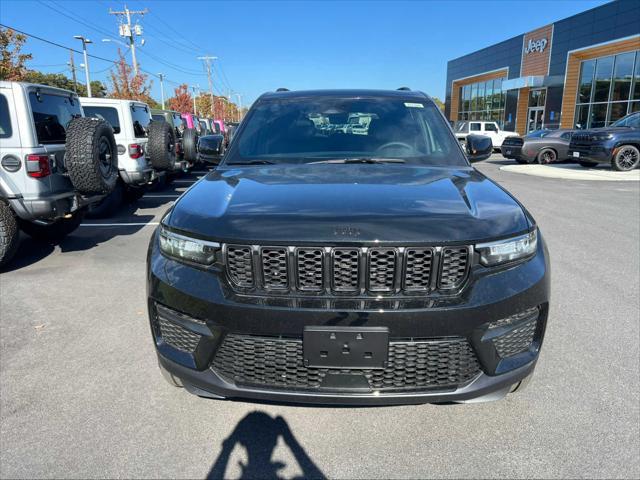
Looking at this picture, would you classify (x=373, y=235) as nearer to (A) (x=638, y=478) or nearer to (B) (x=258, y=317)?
(B) (x=258, y=317)

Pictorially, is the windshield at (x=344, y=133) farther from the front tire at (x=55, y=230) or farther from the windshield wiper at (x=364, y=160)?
the front tire at (x=55, y=230)

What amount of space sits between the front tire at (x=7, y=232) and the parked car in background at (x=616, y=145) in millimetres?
15938

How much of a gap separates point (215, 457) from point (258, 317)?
848 millimetres

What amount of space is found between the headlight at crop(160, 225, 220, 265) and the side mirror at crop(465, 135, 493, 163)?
2412mm

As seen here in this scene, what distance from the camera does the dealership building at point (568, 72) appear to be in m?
24.6

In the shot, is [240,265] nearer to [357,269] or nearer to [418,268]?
[357,269]

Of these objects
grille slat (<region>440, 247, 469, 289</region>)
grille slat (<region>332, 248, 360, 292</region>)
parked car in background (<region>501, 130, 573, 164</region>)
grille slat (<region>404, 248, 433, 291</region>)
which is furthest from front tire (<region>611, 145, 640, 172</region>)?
grille slat (<region>332, 248, 360, 292</region>)

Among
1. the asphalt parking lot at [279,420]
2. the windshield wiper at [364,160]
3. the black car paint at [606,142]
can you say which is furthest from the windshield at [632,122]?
the windshield wiper at [364,160]

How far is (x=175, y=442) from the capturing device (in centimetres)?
235

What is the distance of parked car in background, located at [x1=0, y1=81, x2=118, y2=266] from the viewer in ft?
16.4

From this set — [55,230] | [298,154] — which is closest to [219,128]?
[55,230]

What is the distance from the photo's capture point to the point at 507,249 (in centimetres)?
207

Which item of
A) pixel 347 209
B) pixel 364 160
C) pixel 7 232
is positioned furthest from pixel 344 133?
pixel 7 232

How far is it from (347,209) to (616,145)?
1589 cm
